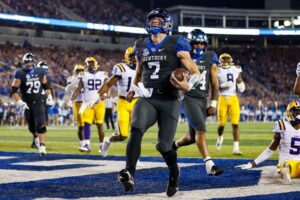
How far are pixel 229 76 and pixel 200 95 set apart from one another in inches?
132

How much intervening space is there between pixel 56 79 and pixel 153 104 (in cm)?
2869

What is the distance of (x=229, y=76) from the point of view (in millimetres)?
10828

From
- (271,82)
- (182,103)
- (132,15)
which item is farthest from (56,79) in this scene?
(182,103)

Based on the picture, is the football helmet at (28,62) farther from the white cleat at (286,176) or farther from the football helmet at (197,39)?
the white cleat at (286,176)

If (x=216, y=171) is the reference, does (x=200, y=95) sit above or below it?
above

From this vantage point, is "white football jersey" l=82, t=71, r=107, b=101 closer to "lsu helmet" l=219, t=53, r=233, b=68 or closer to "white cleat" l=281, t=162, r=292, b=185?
"lsu helmet" l=219, t=53, r=233, b=68

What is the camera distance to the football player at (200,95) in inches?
285

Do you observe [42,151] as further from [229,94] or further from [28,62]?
[229,94]

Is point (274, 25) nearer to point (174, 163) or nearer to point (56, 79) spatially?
point (56, 79)

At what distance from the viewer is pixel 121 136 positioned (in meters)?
8.90

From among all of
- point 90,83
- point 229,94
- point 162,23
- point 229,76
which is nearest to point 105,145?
point 90,83

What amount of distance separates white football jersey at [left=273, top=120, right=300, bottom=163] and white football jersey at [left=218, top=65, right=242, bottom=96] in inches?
162

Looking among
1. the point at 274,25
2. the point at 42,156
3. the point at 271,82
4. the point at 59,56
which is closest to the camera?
the point at 42,156

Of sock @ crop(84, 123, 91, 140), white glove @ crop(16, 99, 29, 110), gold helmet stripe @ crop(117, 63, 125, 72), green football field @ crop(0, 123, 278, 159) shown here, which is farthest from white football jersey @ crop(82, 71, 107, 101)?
gold helmet stripe @ crop(117, 63, 125, 72)
